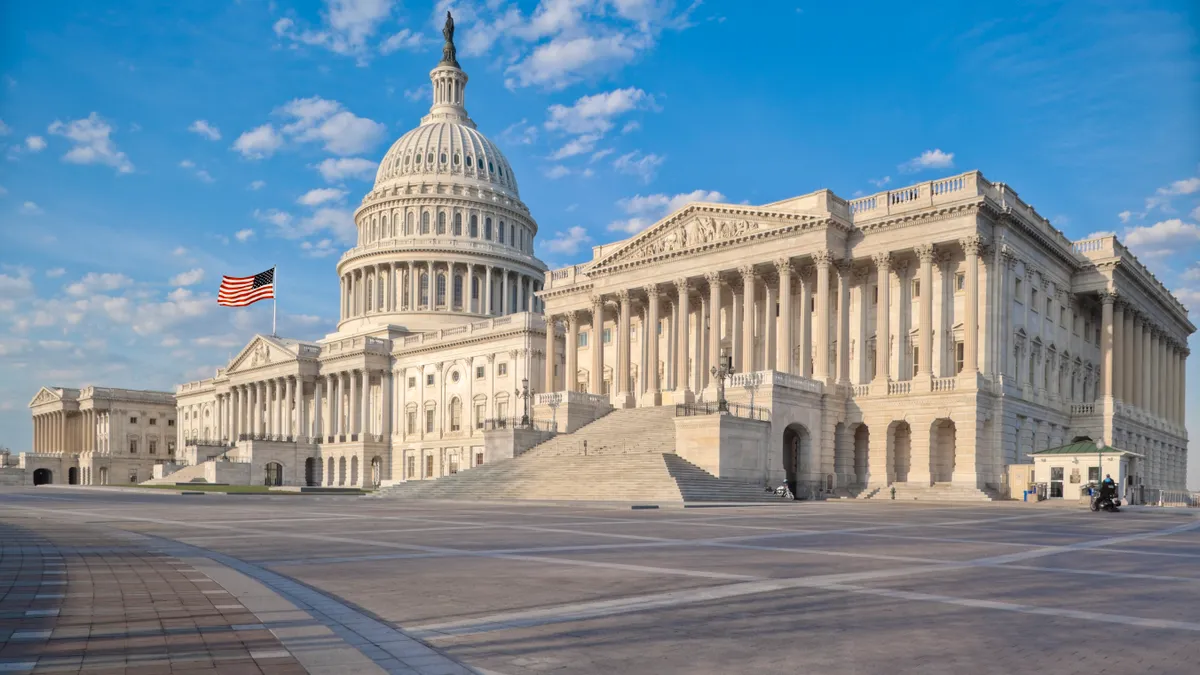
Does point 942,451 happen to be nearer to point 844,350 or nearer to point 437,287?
point 844,350

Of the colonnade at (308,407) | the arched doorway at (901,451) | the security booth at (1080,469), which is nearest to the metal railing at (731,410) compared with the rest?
the arched doorway at (901,451)

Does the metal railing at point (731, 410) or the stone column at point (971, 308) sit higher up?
the stone column at point (971, 308)

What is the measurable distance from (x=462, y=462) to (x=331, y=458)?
22.5 metres

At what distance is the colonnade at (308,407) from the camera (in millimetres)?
117188

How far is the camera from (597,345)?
80812 mm

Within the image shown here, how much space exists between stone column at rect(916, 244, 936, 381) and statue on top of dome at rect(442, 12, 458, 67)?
4524 inches

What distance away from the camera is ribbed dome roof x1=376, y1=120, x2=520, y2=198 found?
142250mm

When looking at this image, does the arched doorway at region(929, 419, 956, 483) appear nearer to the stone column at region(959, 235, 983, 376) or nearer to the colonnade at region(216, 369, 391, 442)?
the stone column at region(959, 235, 983, 376)

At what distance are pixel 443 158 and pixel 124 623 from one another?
136497 mm

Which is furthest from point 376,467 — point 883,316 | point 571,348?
point 883,316

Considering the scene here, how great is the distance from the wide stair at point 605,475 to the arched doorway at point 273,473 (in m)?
56.9

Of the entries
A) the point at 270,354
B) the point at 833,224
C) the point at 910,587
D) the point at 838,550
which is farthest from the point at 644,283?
the point at 270,354

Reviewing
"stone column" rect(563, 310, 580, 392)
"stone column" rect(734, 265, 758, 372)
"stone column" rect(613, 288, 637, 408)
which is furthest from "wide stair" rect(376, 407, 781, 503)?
"stone column" rect(563, 310, 580, 392)

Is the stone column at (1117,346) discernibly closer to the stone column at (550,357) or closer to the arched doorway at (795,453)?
the arched doorway at (795,453)
